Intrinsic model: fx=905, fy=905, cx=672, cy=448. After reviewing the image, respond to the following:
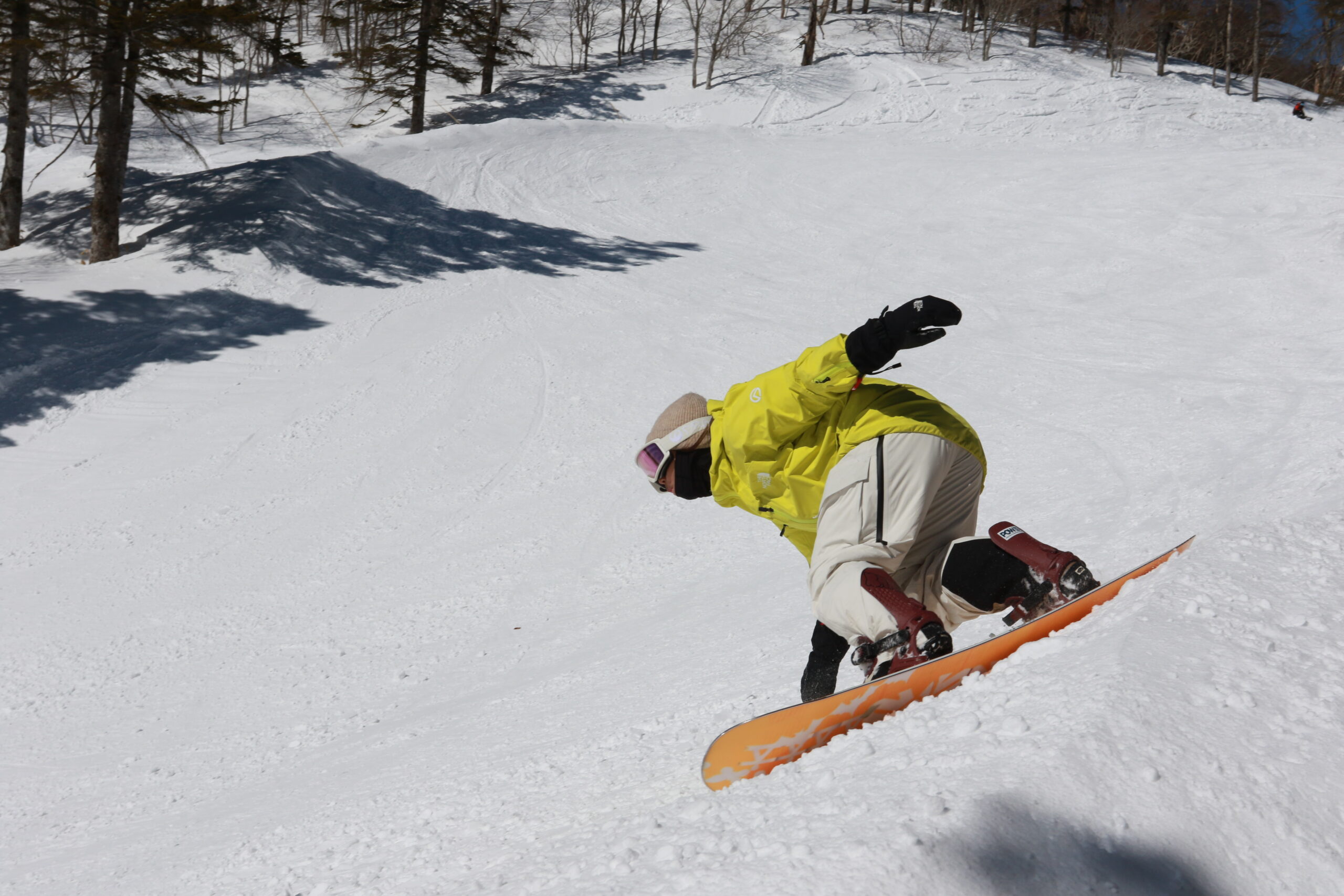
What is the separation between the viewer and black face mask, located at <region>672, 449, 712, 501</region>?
2844 millimetres

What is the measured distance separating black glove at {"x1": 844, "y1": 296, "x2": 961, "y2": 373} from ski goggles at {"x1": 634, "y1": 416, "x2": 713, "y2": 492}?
632 mm

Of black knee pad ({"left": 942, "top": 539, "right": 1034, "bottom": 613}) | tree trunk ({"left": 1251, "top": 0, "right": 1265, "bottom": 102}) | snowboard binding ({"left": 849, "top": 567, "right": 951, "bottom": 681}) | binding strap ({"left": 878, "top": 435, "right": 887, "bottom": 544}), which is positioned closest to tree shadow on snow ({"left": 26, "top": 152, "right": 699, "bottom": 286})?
black knee pad ({"left": 942, "top": 539, "right": 1034, "bottom": 613})

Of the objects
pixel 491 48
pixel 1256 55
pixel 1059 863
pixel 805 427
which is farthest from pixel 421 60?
pixel 1256 55

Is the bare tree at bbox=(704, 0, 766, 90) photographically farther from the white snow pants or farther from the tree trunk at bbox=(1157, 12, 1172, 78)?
the white snow pants

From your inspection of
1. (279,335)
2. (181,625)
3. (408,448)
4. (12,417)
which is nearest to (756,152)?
(279,335)

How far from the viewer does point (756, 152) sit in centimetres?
2022

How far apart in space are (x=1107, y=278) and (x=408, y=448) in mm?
9563

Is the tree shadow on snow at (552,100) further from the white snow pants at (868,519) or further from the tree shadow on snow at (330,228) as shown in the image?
the white snow pants at (868,519)

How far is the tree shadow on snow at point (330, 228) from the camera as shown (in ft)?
45.1

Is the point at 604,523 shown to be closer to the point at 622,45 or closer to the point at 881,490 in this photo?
the point at 881,490

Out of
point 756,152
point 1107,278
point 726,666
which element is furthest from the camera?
point 756,152

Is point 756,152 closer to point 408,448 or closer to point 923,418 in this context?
point 408,448

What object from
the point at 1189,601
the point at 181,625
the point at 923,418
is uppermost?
the point at 923,418

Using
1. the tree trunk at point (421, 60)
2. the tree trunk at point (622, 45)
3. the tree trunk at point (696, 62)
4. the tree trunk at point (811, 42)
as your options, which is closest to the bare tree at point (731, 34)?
the tree trunk at point (696, 62)
